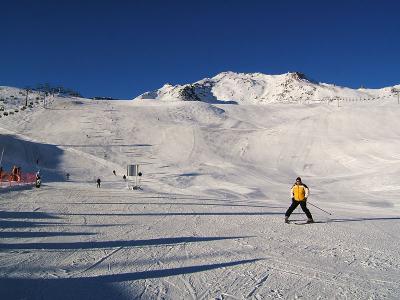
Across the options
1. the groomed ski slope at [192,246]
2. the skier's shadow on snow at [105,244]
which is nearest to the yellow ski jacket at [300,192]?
the groomed ski slope at [192,246]

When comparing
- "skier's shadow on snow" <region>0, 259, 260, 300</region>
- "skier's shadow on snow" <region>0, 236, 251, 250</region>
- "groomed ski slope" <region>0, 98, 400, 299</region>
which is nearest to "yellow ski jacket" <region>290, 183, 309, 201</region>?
"groomed ski slope" <region>0, 98, 400, 299</region>

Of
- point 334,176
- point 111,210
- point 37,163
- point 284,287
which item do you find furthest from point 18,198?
point 334,176

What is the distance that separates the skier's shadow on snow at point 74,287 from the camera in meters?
5.36

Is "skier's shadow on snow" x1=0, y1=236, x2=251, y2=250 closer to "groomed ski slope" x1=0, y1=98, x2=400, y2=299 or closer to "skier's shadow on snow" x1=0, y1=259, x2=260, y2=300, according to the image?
"groomed ski slope" x1=0, y1=98, x2=400, y2=299

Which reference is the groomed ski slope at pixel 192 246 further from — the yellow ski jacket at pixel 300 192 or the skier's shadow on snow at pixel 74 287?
the yellow ski jacket at pixel 300 192

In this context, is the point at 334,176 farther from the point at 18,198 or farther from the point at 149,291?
the point at 149,291

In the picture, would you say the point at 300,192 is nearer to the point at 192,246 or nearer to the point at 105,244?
the point at 192,246

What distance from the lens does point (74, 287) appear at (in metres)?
5.68

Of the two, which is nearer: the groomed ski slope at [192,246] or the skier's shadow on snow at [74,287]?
the skier's shadow on snow at [74,287]

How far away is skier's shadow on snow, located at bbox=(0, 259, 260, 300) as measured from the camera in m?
5.36

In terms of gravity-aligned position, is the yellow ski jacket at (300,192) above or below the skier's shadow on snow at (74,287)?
above

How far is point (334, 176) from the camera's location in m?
43.5

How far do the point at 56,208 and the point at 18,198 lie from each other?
318 cm

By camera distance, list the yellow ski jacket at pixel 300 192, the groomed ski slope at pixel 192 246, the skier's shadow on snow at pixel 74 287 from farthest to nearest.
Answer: the yellow ski jacket at pixel 300 192 < the groomed ski slope at pixel 192 246 < the skier's shadow on snow at pixel 74 287
